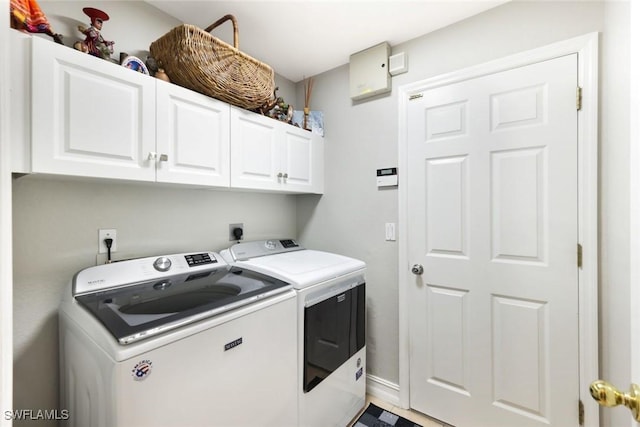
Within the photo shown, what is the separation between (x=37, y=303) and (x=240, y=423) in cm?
103

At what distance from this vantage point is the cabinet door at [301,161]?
6.52ft

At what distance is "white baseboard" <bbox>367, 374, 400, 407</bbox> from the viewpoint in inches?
76.4

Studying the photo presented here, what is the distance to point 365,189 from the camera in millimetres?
2105

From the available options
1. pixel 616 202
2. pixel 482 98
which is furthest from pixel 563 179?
pixel 482 98

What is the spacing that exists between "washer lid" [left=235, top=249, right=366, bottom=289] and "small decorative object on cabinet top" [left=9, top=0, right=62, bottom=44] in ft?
4.46

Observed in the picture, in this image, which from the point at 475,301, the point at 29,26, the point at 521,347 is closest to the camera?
the point at 29,26

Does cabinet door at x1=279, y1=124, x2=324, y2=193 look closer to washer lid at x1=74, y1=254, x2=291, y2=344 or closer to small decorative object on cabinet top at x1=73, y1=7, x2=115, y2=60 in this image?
washer lid at x1=74, y1=254, x2=291, y2=344

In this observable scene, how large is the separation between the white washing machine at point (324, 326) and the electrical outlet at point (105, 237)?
23.7 inches

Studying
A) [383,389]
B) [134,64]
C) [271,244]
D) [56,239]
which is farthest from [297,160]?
[383,389]

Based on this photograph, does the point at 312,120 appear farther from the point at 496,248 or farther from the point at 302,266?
the point at 496,248

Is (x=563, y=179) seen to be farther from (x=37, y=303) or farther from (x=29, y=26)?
(x=37, y=303)

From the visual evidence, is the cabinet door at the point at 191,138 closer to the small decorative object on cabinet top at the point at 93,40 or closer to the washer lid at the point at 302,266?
the small decorative object on cabinet top at the point at 93,40

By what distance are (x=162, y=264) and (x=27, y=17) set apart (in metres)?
1.13

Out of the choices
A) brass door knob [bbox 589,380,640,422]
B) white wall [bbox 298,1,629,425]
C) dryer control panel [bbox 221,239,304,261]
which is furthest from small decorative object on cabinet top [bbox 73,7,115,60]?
brass door knob [bbox 589,380,640,422]
